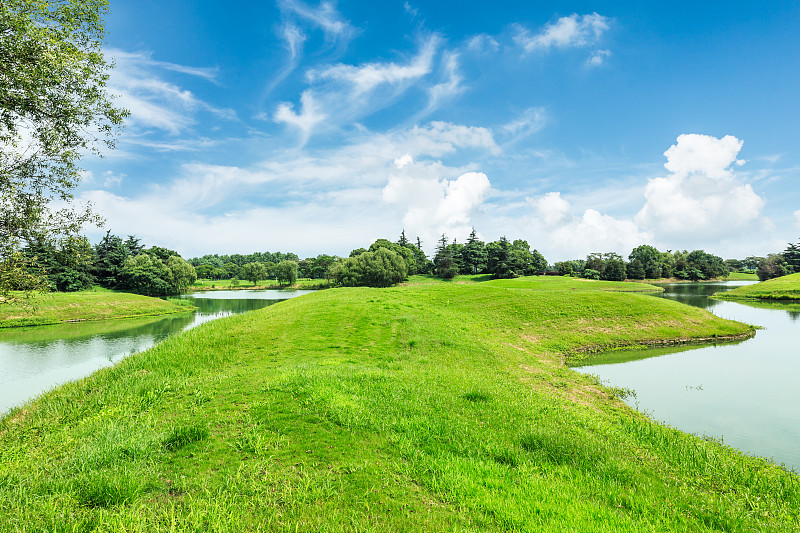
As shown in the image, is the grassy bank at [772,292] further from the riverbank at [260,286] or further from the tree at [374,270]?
the riverbank at [260,286]

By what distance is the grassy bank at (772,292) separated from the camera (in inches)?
2274

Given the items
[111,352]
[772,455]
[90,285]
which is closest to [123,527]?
[772,455]

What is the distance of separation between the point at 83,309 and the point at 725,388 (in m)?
67.0

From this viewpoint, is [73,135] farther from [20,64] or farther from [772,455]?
[772,455]

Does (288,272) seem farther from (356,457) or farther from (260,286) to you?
(356,457)

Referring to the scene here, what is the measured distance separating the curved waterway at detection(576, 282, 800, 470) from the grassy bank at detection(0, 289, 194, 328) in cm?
5249

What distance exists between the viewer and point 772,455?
952cm

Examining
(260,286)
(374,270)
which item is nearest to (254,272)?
(260,286)

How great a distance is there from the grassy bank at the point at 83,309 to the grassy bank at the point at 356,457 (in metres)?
38.2

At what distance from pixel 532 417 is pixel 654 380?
11.1m

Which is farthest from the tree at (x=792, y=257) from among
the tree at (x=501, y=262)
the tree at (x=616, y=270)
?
the tree at (x=501, y=262)

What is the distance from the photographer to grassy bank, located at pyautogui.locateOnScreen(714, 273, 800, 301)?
57.7 m

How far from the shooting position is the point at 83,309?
46188mm

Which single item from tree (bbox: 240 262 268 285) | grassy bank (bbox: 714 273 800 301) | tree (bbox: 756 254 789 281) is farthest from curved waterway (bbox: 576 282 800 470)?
tree (bbox: 240 262 268 285)
